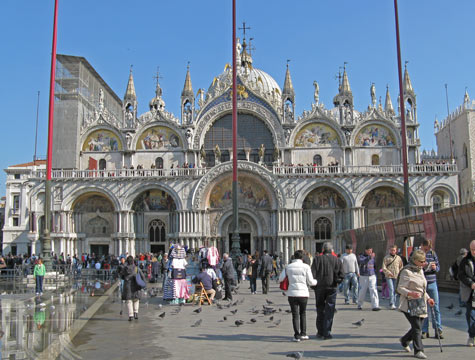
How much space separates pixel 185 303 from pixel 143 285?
465 centimetres

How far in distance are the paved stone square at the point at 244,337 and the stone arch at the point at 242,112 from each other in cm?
3006

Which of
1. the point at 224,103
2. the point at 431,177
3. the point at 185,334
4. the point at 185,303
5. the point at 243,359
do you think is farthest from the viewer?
the point at 224,103

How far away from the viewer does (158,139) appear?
46.8 metres

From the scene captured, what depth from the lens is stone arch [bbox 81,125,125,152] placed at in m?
46.9

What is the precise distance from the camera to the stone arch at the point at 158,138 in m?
46.6

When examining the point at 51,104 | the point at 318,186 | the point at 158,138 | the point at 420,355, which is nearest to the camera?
the point at 420,355

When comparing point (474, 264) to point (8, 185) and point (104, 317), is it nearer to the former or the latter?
point (104, 317)

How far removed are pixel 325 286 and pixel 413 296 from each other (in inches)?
89.0

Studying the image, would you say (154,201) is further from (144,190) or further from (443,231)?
(443,231)

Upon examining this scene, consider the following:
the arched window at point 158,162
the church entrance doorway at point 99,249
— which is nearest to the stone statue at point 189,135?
the arched window at point 158,162

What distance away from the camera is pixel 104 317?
1541 cm

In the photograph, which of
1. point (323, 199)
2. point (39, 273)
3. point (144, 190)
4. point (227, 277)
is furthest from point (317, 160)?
point (39, 273)

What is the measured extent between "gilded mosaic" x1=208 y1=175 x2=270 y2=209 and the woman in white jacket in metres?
32.8

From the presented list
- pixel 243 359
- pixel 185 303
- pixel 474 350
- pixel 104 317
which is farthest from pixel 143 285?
pixel 474 350
